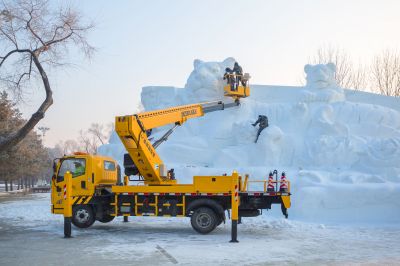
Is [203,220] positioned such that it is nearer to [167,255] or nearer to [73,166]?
[167,255]

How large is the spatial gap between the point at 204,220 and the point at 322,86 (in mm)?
24160

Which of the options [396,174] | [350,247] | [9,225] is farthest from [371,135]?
[9,225]

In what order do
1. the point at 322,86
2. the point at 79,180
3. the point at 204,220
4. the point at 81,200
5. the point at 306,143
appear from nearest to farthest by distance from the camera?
the point at 204,220 < the point at 81,200 < the point at 79,180 < the point at 306,143 < the point at 322,86

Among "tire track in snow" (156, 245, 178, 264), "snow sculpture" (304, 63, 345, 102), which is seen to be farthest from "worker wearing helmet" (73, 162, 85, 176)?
"snow sculpture" (304, 63, 345, 102)

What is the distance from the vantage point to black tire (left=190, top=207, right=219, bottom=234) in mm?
13438

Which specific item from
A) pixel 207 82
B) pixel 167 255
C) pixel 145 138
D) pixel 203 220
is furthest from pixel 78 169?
pixel 207 82

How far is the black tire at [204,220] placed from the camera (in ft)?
44.1

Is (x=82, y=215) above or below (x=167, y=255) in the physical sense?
above

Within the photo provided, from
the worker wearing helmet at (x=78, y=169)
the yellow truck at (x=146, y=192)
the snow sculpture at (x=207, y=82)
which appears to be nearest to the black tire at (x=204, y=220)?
the yellow truck at (x=146, y=192)

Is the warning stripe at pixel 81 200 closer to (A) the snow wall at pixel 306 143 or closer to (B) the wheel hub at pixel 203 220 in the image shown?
(B) the wheel hub at pixel 203 220

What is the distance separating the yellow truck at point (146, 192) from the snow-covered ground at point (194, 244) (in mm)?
625

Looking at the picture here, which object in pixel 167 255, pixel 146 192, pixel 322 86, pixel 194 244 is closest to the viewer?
pixel 167 255

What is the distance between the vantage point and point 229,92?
21.7m

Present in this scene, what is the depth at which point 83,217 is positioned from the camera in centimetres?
1456
